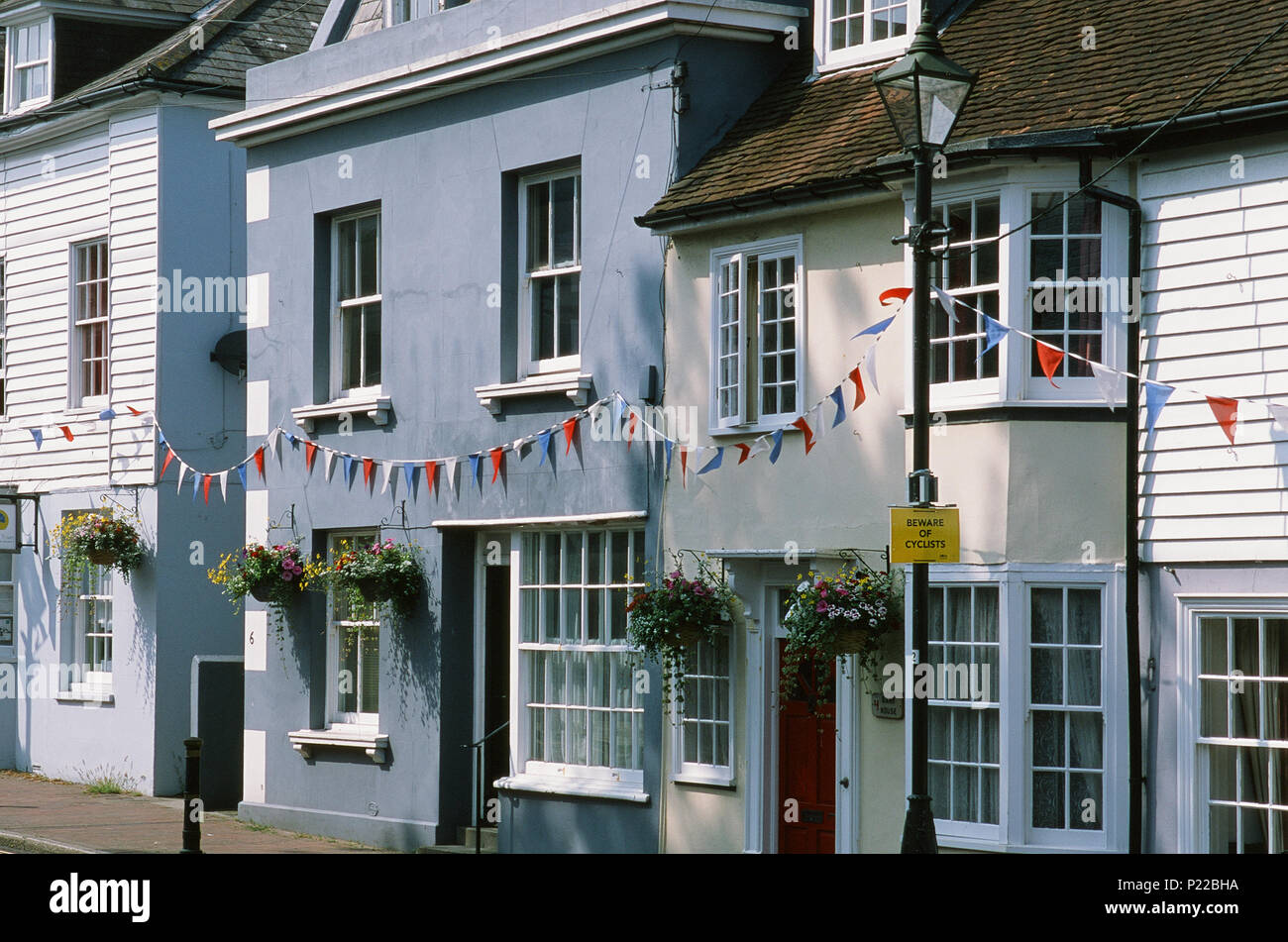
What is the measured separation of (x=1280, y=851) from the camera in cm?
1180

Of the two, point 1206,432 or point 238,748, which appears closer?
point 1206,432

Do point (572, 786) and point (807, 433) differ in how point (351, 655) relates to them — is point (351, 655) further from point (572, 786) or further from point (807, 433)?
point (807, 433)

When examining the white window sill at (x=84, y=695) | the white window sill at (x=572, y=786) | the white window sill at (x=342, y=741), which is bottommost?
the white window sill at (x=572, y=786)

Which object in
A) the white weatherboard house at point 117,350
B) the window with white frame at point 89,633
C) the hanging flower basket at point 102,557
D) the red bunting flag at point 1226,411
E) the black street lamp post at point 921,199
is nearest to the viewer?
the black street lamp post at point 921,199

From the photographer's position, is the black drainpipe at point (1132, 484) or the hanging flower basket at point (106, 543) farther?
the hanging flower basket at point (106, 543)

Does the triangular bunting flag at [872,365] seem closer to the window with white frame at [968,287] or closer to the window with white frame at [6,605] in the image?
the window with white frame at [968,287]

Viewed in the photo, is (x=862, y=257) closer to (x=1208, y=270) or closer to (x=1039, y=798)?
(x=1208, y=270)

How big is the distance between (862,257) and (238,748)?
32.8 ft

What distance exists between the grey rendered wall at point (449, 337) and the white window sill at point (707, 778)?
1.05ft

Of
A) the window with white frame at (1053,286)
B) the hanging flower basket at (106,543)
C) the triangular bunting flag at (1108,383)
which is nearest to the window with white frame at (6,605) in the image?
the hanging flower basket at (106,543)

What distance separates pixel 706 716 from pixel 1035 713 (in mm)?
→ 3205

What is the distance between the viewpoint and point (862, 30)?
15.7 m

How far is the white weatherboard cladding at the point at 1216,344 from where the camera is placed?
11.9 m

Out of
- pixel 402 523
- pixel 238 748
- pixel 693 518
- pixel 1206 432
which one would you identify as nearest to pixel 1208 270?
pixel 1206 432
